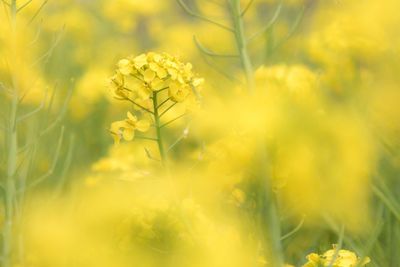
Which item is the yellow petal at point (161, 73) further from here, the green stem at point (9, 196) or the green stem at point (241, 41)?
the green stem at point (9, 196)

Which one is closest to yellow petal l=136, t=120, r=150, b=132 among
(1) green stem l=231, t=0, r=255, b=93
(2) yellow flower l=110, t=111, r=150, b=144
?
(2) yellow flower l=110, t=111, r=150, b=144

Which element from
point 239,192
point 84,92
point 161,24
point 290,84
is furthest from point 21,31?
point 161,24

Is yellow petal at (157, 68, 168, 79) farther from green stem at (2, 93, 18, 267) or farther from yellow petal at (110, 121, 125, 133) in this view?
green stem at (2, 93, 18, 267)

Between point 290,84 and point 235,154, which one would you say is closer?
point 235,154

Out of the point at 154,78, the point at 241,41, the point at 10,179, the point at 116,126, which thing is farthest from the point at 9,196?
the point at 241,41

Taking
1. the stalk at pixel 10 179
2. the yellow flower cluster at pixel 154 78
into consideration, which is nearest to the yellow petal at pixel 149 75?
the yellow flower cluster at pixel 154 78

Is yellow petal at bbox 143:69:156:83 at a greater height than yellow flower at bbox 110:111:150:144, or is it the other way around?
yellow petal at bbox 143:69:156:83

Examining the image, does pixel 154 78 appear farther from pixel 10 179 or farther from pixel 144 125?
pixel 10 179

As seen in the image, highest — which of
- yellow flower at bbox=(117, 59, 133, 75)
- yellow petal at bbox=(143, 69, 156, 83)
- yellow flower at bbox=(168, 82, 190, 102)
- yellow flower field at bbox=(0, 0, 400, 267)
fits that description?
yellow flower at bbox=(117, 59, 133, 75)

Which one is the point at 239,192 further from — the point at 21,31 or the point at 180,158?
the point at 180,158
